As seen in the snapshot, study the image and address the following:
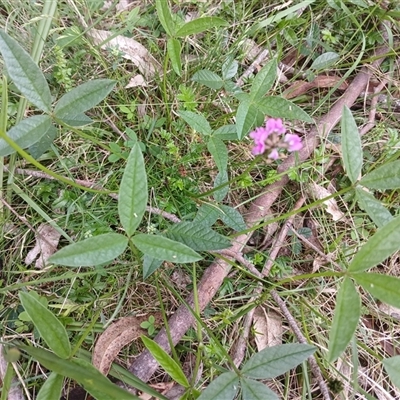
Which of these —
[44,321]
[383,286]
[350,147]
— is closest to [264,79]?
[350,147]

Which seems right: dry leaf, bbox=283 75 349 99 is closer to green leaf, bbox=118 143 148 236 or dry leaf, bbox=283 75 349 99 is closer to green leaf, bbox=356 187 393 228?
green leaf, bbox=356 187 393 228

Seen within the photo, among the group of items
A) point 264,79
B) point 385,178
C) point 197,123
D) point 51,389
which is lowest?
point 51,389

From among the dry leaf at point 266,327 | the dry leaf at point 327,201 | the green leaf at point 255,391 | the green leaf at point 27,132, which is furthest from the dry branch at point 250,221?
the green leaf at point 27,132

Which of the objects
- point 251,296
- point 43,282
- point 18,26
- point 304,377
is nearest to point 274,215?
point 251,296

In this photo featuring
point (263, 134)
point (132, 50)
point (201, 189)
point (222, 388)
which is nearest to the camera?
point (263, 134)

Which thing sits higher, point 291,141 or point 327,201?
point 291,141

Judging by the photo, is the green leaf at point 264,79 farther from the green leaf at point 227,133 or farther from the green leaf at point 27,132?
the green leaf at point 27,132

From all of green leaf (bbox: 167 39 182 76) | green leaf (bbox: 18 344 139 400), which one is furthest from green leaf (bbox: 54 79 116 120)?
green leaf (bbox: 18 344 139 400)

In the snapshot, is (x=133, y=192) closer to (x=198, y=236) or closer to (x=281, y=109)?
(x=198, y=236)
